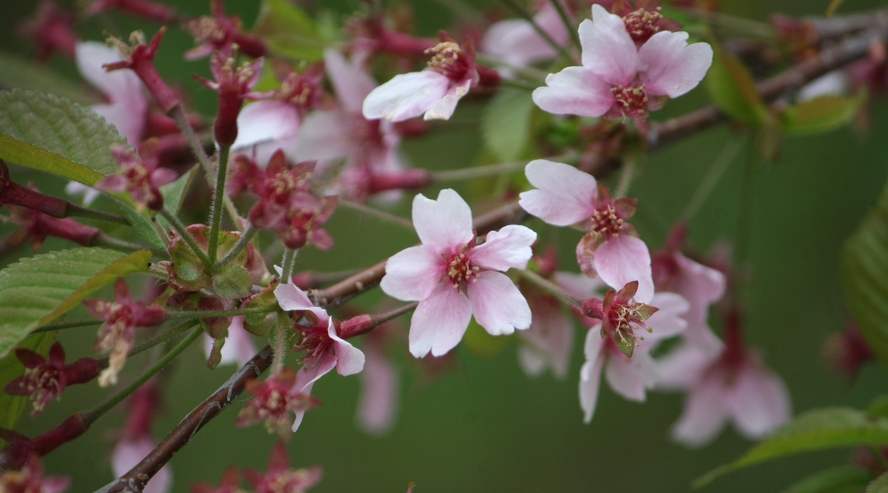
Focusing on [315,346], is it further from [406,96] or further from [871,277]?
[871,277]

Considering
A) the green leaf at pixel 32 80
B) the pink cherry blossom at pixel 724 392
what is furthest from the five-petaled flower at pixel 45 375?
the pink cherry blossom at pixel 724 392

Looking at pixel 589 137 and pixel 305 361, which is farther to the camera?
pixel 589 137

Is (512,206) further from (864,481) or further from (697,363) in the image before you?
(697,363)

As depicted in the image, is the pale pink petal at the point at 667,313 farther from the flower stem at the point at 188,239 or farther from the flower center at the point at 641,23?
the flower stem at the point at 188,239

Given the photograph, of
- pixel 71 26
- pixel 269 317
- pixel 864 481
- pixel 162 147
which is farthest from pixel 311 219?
pixel 71 26

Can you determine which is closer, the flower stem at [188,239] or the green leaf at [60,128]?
the flower stem at [188,239]

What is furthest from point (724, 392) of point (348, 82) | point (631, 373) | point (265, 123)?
point (265, 123)
